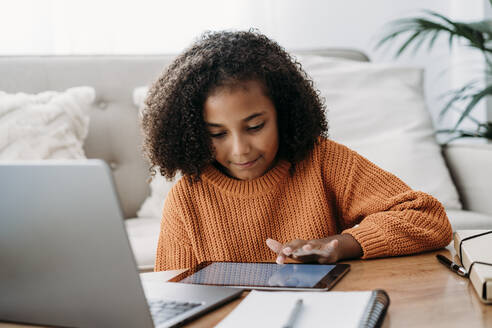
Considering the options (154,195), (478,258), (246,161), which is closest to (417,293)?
(478,258)

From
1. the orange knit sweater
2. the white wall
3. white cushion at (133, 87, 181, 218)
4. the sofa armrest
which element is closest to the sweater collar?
the orange knit sweater

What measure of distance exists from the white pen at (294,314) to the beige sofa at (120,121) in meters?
1.15

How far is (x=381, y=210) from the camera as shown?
3.11ft

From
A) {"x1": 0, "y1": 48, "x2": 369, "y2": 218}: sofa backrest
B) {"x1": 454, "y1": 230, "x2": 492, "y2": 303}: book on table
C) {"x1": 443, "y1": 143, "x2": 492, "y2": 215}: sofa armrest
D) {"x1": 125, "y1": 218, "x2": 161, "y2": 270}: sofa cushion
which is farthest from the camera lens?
{"x1": 0, "y1": 48, "x2": 369, "y2": 218}: sofa backrest

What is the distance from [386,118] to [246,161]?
984 millimetres

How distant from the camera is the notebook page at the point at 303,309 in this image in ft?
1.77

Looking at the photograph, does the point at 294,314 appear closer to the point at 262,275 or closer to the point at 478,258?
the point at 262,275

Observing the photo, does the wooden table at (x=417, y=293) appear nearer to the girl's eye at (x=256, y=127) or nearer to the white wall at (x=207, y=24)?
the girl's eye at (x=256, y=127)

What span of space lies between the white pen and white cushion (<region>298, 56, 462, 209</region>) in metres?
1.20

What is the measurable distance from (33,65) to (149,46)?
0.67 metres

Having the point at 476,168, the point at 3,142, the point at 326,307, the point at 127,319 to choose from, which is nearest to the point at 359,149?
the point at 476,168

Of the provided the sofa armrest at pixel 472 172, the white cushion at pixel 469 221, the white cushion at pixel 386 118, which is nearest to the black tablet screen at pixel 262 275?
the white cushion at pixel 469 221

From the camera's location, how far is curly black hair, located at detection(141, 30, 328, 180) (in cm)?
98

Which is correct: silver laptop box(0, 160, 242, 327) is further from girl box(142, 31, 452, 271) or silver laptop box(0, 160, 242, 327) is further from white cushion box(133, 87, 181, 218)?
white cushion box(133, 87, 181, 218)
